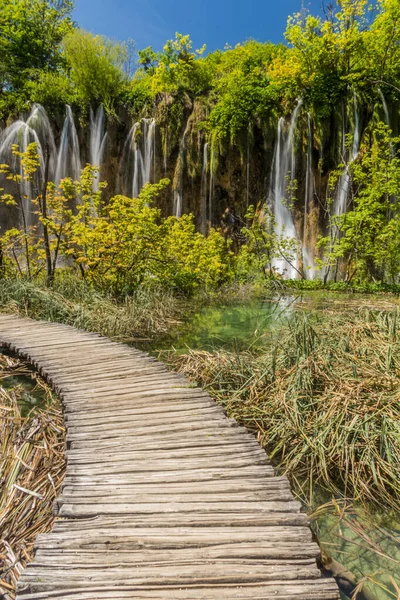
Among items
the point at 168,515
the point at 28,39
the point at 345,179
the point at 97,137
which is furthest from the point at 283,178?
the point at 28,39

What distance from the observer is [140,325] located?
745 cm

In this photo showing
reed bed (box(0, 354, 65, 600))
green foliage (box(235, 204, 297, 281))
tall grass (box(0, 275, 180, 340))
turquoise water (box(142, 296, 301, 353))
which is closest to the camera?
reed bed (box(0, 354, 65, 600))

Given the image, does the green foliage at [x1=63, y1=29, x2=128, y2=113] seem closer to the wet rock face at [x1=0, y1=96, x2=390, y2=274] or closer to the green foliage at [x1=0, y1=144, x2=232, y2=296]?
the wet rock face at [x1=0, y1=96, x2=390, y2=274]

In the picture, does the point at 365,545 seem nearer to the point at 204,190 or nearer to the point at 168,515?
the point at 168,515

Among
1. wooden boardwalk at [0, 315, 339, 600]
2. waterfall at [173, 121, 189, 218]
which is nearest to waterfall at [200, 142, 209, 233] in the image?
waterfall at [173, 121, 189, 218]

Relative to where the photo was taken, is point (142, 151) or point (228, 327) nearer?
point (228, 327)

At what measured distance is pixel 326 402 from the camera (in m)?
3.54

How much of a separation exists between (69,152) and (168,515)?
65.9 ft

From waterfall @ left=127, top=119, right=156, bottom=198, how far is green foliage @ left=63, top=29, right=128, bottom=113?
190 cm

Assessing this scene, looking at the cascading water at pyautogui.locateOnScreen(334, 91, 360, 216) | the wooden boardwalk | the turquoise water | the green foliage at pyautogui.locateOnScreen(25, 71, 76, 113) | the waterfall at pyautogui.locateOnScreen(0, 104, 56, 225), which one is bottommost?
the wooden boardwalk

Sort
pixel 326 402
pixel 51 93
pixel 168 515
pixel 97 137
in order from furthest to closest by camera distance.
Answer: pixel 51 93
pixel 97 137
pixel 326 402
pixel 168 515

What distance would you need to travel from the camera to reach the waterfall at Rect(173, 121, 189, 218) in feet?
59.7

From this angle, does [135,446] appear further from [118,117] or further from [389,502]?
[118,117]

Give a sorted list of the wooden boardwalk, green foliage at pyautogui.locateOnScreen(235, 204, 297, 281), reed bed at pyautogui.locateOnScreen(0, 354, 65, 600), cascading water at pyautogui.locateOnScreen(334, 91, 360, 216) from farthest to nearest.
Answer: cascading water at pyautogui.locateOnScreen(334, 91, 360, 216), green foliage at pyautogui.locateOnScreen(235, 204, 297, 281), reed bed at pyautogui.locateOnScreen(0, 354, 65, 600), the wooden boardwalk
